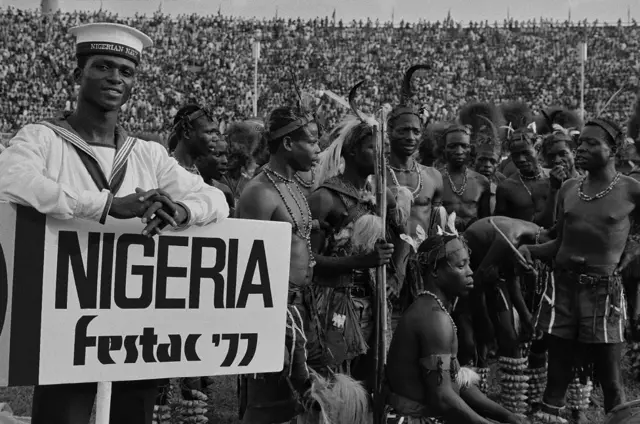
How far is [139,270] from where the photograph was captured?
3.05 metres

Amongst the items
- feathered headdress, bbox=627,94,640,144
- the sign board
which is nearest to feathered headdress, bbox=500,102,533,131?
feathered headdress, bbox=627,94,640,144

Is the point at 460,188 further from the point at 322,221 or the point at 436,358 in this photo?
the point at 436,358

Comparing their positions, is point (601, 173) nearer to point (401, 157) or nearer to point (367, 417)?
point (401, 157)

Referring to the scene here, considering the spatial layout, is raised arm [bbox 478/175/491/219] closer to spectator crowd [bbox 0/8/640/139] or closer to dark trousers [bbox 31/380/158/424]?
dark trousers [bbox 31/380/158/424]

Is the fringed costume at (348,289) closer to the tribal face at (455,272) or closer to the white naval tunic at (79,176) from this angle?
the tribal face at (455,272)

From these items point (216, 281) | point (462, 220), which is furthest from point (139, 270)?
point (462, 220)

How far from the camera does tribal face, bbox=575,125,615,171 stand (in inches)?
222

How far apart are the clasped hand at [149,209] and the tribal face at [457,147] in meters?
5.13

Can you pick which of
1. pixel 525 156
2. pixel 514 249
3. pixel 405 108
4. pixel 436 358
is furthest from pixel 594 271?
pixel 525 156

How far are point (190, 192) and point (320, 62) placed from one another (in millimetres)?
36128

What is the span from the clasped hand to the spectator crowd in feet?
76.4

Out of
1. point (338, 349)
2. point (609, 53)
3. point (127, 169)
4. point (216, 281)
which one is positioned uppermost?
point (609, 53)

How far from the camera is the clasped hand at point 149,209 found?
296cm

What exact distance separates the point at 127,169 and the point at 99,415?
34.3 inches
